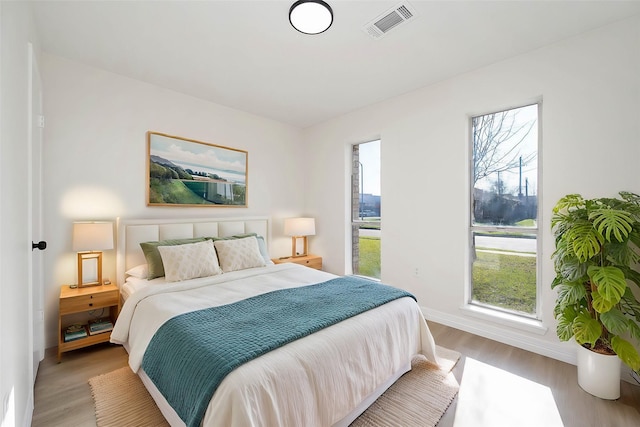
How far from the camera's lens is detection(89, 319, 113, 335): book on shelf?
2.49 m

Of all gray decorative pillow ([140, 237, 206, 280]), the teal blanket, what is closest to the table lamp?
gray decorative pillow ([140, 237, 206, 280])

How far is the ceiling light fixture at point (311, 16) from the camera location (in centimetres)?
192

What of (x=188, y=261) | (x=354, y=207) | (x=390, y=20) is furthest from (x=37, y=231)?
(x=354, y=207)

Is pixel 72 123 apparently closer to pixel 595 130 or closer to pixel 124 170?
pixel 124 170

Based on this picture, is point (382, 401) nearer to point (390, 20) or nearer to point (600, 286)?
point (600, 286)

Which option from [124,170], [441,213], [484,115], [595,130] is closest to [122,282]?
[124,170]

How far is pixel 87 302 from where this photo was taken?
95.0 inches

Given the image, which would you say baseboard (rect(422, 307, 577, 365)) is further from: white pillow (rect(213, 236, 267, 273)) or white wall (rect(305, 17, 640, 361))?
white pillow (rect(213, 236, 267, 273))

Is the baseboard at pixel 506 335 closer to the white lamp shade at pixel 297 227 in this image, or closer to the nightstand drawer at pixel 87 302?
the white lamp shade at pixel 297 227

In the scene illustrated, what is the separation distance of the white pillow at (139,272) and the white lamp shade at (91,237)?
0.33m

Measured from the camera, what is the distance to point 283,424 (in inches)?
48.9

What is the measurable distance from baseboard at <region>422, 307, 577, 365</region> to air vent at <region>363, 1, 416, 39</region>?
291 cm

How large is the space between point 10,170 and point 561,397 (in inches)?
137

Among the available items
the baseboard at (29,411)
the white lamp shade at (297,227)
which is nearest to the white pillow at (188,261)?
the baseboard at (29,411)
